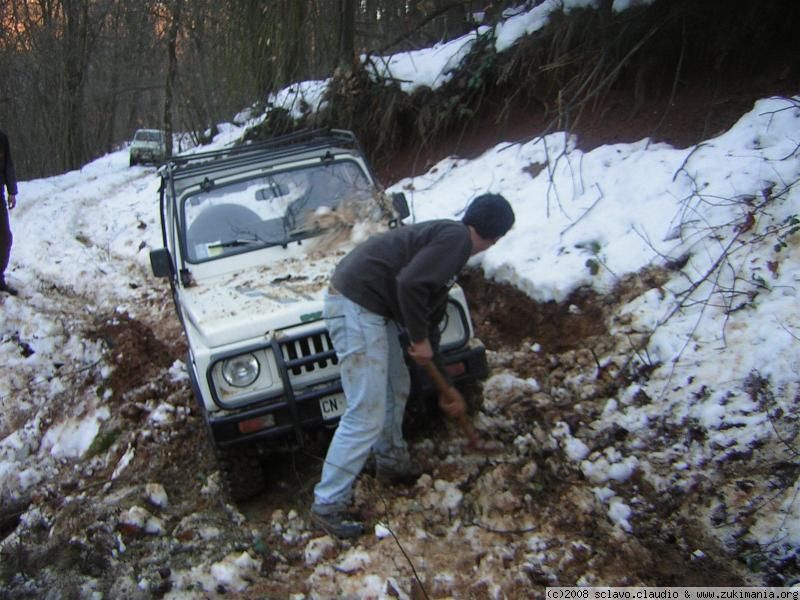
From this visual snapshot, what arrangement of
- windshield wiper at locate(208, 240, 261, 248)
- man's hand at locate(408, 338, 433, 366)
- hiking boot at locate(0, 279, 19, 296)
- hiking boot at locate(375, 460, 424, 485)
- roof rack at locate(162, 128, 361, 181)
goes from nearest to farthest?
man's hand at locate(408, 338, 433, 366), hiking boot at locate(375, 460, 424, 485), windshield wiper at locate(208, 240, 261, 248), roof rack at locate(162, 128, 361, 181), hiking boot at locate(0, 279, 19, 296)

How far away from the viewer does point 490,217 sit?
135 inches

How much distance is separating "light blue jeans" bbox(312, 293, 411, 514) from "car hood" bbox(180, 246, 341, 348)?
419 mm

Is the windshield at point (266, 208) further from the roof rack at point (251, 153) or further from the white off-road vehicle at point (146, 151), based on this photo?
the white off-road vehicle at point (146, 151)

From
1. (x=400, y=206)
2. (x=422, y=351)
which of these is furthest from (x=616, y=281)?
(x=422, y=351)

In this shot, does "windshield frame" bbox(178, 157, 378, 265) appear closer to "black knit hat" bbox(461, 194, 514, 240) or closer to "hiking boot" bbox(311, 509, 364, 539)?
"black knit hat" bbox(461, 194, 514, 240)

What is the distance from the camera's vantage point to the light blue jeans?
3.60 m

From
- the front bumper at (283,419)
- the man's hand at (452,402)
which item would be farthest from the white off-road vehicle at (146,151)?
the man's hand at (452,402)

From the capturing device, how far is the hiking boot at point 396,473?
409 cm

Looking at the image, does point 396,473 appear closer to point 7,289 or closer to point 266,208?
point 266,208

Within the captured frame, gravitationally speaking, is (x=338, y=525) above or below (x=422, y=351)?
below

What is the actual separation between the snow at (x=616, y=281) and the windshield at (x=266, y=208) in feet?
4.45

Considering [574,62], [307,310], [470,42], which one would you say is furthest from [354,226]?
[470,42]

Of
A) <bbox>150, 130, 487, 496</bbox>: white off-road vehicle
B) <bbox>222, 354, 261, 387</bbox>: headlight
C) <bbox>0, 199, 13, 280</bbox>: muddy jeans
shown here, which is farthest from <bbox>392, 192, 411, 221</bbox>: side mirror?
<bbox>0, 199, 13, 280</bbox>: muddy jeans

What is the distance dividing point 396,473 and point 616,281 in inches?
102
